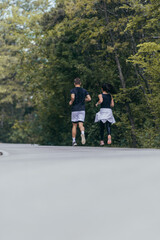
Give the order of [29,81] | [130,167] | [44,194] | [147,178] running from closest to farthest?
[44,194] < [147,178] < [130,167] < [29,81]

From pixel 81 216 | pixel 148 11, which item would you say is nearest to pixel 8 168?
pixel 81 216

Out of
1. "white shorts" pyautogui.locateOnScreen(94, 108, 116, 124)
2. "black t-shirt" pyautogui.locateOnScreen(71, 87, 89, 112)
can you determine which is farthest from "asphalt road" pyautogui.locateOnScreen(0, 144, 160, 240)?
"black t-shirt" pyautogui.locateOnScreen(71, 87, 89, 112)

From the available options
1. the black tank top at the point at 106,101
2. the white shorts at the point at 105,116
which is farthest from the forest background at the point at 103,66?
the white shorts at the point at 105,116

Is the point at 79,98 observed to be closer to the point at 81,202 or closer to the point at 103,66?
the point at 103,66

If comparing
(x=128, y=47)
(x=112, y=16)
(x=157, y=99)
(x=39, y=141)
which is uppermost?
(x=112, y=16)

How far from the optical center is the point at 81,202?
5.12 m

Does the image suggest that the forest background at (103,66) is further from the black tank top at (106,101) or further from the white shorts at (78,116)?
the white shorts at (78,116)

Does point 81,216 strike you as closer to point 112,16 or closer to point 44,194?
point 44,194

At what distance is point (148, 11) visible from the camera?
16.3 meters

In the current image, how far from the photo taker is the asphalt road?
4.01 meters

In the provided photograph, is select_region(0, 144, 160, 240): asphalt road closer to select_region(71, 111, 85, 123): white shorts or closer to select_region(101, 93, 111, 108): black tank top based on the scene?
select_region(71, 111, 85, 123): white shorts

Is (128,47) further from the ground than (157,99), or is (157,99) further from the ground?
(128,47)

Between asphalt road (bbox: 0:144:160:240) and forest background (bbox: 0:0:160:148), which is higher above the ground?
forest background (bbox: 0:0:160:148)

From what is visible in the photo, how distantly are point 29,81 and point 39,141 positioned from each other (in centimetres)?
584
